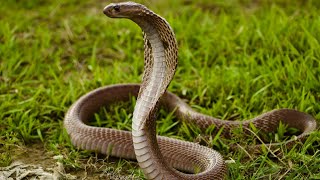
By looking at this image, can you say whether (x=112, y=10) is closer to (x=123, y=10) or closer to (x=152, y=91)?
(x=123, y=10)

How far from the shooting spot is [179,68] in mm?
5656

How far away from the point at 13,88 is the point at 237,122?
1.99m

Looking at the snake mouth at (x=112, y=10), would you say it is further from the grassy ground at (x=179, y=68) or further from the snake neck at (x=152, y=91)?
the grassy ground at (x=179, y=68)

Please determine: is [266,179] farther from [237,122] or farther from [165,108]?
[165,108]

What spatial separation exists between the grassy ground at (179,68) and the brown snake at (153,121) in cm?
11

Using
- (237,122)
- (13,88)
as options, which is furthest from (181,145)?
(13,88)

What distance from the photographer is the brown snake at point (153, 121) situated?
138 inches

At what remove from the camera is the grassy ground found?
432 centimetres

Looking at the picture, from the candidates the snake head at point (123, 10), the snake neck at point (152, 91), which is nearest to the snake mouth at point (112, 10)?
the snake head at point (123, 10)

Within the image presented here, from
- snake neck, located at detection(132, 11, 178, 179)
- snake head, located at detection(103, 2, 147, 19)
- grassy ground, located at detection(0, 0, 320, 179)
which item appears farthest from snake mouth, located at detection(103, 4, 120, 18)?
grassy ground, located at detection(0, 0, 320, 179)

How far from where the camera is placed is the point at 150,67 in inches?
143

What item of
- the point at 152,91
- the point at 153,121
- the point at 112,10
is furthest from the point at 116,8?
the point at 153,121

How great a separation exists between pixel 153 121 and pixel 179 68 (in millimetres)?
2114

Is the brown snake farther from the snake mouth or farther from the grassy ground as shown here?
the grassy ground
